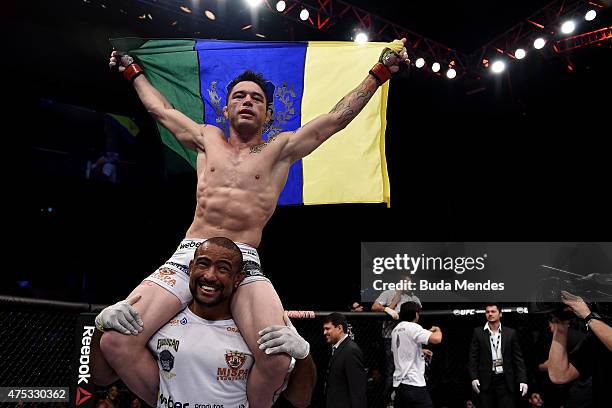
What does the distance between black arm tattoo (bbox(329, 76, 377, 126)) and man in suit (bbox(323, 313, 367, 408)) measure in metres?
2.43

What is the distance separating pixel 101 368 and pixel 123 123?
895 cm

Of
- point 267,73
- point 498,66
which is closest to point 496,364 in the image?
point 267,73

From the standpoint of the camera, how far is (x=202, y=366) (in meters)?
2.24

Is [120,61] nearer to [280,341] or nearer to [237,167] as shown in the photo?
[237,167]

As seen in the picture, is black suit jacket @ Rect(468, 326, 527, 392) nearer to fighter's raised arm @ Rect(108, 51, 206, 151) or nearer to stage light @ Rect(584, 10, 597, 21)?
stage light @ Rect(584, 10, 597, 21)

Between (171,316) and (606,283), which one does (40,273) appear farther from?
(606,283)

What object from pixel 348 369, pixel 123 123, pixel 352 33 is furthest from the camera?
pixel 123 123

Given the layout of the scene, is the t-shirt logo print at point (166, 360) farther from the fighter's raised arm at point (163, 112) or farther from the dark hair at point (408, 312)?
the dark hair at point (408, 312)

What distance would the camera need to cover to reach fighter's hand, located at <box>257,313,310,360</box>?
2.20 meters

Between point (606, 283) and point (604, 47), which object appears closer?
point (604, 47)

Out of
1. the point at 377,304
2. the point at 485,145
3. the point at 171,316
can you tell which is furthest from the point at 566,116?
the point at 171,316

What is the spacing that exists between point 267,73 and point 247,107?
1.57m

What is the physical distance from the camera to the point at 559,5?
783 cm

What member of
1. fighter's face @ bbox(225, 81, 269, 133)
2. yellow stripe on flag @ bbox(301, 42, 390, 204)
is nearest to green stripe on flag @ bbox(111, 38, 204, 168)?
yellow stripe on flag @ bbox(301, 42, 390, 204)
